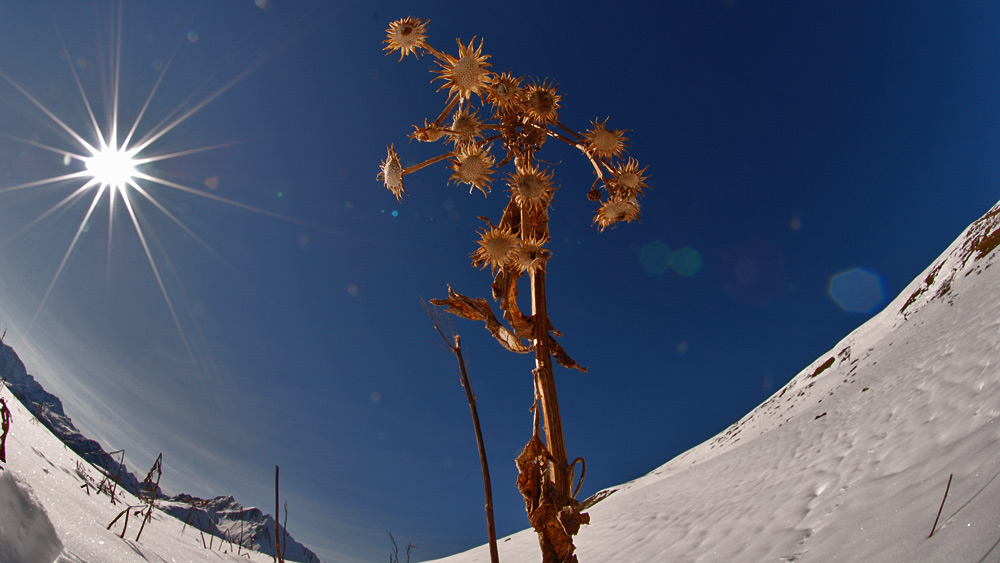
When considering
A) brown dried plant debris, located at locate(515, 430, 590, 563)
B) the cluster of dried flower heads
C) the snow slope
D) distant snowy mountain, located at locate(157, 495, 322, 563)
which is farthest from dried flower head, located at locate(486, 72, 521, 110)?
distant snowy mountain, located at locate(157, 495, 322, 563)

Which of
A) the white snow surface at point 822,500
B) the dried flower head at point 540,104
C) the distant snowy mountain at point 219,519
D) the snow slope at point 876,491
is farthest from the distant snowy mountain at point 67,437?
the snow slope at point 876,491

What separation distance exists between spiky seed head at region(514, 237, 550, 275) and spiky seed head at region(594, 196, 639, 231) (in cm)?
60

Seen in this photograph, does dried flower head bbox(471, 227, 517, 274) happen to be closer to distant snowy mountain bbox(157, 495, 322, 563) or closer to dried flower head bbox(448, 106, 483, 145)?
dried flower head bbox(448, 106, 483, 145)

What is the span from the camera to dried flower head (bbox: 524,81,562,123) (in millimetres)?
2277

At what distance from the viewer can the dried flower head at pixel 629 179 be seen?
2.32 m

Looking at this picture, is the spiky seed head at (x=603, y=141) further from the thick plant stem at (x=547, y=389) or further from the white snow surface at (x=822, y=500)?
the white snow surface at (x=822, y=500)

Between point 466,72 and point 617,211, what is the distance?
3.64ft

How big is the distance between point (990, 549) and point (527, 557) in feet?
47.8

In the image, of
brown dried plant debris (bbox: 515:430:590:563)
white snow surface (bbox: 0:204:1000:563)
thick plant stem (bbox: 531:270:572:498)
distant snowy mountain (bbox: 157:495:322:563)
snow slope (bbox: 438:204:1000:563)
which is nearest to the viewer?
white snow surface (bbox: 0:204:1000:563)

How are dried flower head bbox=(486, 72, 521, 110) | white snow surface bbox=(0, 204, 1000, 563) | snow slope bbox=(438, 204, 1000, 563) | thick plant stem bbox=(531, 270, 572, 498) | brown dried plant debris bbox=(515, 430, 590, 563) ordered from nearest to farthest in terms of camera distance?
white snow surface bbox=(0, 204, 1000, 563) < brown dried plant debris bbox=(515, 430, 590, 563) < thick plant stem bbox=(531, 270, 572, 498) < snow slope bbox=(438, 204, 1000, 563) < dried flower head bbox=(486, 72, 521, 110)

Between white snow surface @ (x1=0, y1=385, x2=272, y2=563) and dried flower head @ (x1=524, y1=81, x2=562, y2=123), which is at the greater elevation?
dried flower head @ (x1=524, y1=81, x2=562, y2=123)

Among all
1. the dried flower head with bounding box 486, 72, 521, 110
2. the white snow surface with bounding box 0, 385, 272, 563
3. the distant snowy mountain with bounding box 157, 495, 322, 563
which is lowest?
the white snow surface with bounding box 0, 385, 272, 563

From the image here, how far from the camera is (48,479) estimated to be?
1.85 meters

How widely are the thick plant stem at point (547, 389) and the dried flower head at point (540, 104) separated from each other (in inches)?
35.9
